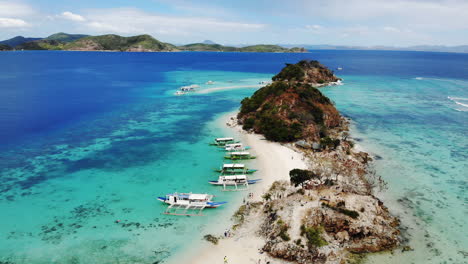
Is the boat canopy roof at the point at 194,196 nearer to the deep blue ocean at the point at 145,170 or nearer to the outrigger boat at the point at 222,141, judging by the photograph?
the deep blue ocean at the point at 145,170

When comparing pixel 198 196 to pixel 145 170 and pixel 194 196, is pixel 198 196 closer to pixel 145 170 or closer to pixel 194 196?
pixel 194 196

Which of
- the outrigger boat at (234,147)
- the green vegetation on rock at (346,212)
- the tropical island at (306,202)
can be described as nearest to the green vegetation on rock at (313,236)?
the tropical island at (306,202)

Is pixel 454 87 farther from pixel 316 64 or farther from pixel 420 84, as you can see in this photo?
pixel 316 64

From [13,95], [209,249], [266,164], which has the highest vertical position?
[13,95]

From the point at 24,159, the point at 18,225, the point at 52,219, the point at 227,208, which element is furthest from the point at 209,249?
the point at 24,159

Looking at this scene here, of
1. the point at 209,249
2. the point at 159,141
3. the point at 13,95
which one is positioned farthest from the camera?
the point at 13,95

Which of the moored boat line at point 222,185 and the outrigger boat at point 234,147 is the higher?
the outrigger boat at point 234,147

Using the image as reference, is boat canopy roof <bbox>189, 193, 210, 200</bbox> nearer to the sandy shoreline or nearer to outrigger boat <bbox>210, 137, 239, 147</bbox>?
the sandy shoreline

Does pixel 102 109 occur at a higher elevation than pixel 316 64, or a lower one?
lower
